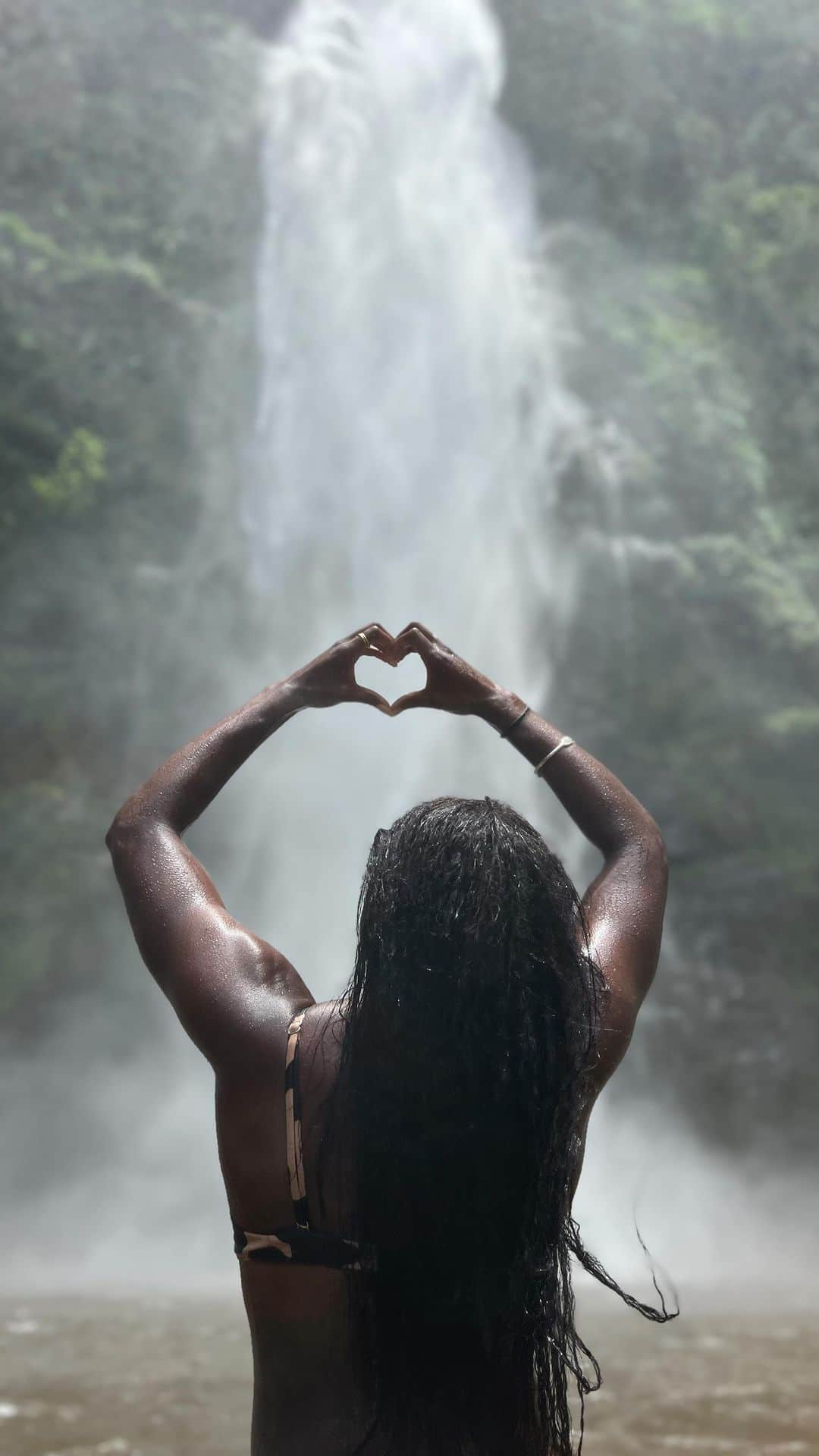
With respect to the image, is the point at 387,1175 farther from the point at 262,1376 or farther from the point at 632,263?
the point at 632,263

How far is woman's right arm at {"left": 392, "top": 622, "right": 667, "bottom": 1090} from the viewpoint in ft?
4.67

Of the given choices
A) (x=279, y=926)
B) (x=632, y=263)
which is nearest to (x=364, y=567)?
(x=279, y=926)

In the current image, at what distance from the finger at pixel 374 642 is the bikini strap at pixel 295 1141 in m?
0.61

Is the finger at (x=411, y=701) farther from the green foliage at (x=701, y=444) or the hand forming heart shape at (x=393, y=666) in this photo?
the green foliage at (x=701, y=444)

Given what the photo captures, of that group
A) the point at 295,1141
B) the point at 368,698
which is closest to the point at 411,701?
the point at 368,698

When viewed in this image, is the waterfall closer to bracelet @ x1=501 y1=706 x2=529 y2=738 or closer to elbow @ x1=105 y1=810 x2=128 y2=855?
bracelet @ x1=501 y1=706 x2=529 y2=738

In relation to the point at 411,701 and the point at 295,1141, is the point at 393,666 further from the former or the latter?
the point at 295,1141

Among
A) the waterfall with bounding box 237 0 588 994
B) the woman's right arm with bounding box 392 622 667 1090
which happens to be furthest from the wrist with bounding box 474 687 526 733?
the waterfall with bounding box 237 0 588 994

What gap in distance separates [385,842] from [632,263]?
50.5 feet

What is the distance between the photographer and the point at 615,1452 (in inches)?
173

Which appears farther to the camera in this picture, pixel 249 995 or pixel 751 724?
pixel 751 724

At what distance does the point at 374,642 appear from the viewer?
1.71 metres

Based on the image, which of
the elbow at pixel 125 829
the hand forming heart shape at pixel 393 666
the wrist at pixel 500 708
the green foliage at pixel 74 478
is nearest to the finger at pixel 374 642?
the hand forming heart shape at pixel 393 666

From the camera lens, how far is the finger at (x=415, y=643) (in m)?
1.69
